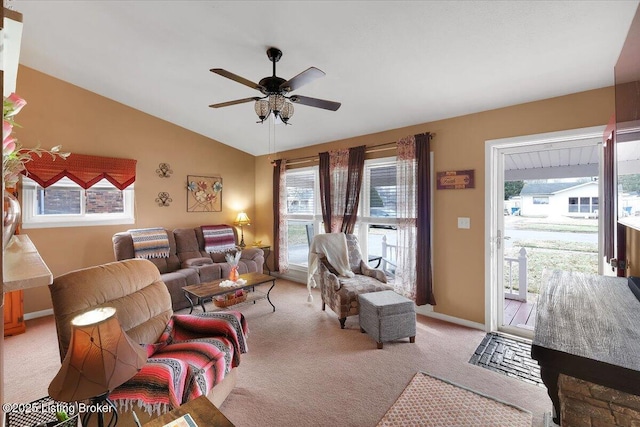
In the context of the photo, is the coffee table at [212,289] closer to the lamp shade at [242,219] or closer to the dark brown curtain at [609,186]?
the lamp shade at [242,219]

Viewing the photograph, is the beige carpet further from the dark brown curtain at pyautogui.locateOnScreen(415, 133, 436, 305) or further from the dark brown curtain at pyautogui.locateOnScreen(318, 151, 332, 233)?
the dark brown curtain at pyautogui.locateOnScreen(318, 151, 332, 233)

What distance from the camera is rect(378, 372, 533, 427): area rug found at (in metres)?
1.92

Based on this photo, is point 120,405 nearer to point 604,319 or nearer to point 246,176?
point 604,319

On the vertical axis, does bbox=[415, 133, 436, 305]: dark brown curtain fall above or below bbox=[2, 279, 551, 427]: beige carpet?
above

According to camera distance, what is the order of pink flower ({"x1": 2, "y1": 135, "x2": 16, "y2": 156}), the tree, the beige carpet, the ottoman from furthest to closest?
the tree < the ottoman < the beige carpet < pink flower ({"x1": 2, "y1": 135, "x2": 16, "y2": 156})

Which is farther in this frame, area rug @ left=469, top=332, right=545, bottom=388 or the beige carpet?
area rug @ left=469, top=332, right=545, bottom=388

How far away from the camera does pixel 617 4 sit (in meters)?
1.75

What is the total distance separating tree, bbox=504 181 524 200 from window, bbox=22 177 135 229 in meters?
5.18

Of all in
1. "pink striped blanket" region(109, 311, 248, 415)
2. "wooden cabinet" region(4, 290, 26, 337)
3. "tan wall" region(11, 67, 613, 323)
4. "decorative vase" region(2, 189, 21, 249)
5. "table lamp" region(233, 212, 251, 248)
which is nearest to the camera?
"decorative vase" region(2, 189, 21, 249)

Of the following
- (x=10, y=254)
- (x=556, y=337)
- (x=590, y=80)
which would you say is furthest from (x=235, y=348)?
(x=590, y=80)

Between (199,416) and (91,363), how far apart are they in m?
0.44

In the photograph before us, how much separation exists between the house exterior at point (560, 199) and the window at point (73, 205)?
5445mm

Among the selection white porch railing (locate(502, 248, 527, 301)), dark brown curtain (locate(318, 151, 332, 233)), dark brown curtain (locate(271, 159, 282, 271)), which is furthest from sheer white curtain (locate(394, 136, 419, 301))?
dark brown curtain (locate(271, 159, 282, 271))

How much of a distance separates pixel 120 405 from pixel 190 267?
2.94 meters
